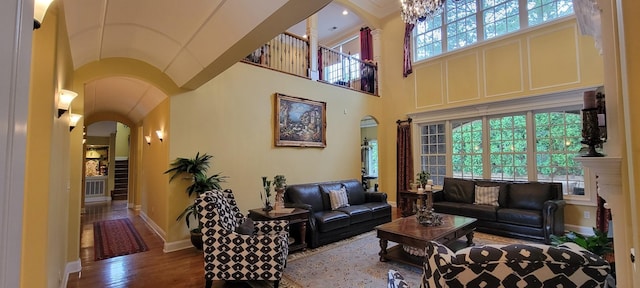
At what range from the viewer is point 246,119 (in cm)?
503

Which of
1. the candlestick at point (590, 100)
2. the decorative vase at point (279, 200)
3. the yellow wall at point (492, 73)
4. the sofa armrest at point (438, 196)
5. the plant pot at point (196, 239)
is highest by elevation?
the yellow wall at point (492, 73)

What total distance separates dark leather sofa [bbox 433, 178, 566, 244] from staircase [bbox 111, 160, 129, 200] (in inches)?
389

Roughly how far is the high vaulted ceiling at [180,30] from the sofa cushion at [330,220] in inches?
96.9

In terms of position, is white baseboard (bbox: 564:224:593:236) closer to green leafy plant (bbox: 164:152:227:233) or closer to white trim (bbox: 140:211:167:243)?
green leafy plant (bbox: 164:152:227:233)

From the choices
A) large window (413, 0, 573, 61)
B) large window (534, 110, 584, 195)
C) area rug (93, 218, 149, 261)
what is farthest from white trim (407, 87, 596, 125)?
area rug (93, 218, 149, 261)

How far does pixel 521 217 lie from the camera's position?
4508 millimetres

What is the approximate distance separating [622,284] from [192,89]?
4.81m

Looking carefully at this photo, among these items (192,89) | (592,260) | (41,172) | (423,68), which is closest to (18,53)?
(41,172)

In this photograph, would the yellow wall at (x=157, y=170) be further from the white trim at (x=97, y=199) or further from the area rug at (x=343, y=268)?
the white trim at (x=97, y=199)

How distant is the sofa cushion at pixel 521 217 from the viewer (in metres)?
4.39

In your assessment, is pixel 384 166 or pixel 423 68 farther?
pixel 384 166

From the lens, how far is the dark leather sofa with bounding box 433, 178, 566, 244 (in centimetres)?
436

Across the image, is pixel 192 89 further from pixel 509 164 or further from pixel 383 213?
pixel 509 164

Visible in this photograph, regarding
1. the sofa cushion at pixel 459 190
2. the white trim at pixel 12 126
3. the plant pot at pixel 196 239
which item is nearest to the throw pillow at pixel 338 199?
the plant pot at pixel 196 239
